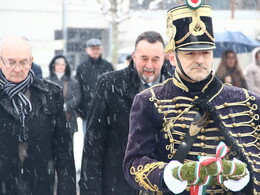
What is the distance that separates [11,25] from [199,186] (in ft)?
93.5

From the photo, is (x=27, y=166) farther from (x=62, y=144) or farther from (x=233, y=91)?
(x=233, y=91)

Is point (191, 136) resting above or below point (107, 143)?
above


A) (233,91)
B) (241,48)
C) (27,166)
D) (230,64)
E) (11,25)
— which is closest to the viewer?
(233,91)

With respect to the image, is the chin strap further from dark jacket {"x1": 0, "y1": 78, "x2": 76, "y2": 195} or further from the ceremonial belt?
dark jacket {"x1": 0, "y1": 78, "x2": 76, "y2": 195}

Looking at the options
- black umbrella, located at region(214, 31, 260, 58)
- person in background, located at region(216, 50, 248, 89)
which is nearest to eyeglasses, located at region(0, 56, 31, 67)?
person in background, located at region(216, 50, 248, 89)

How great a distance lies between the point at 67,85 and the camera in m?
12.9

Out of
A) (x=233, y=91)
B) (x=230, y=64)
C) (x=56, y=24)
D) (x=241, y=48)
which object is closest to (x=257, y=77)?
(x=230, y=64)

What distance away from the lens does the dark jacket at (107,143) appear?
630cm

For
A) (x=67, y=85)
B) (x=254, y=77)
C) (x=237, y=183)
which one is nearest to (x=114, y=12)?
(x=67, y=85)

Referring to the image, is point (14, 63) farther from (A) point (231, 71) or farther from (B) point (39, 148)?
(A) point (231, 71)

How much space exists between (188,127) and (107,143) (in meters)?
2.13

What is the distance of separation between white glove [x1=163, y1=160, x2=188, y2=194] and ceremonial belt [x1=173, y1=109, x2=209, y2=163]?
0.17 metres

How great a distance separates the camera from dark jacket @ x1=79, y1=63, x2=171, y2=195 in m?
6.30

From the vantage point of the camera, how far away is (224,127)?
429 centimetres
